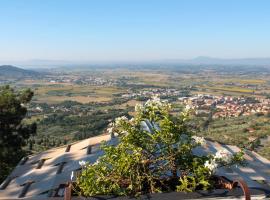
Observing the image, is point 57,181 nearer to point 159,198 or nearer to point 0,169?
point 159,198

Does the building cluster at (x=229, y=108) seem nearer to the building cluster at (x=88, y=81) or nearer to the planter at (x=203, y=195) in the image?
the planter at (x=203, y=195)

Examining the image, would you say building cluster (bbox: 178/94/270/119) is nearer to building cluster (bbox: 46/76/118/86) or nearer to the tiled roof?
the tiled roof

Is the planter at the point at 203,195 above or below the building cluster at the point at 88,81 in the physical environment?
above

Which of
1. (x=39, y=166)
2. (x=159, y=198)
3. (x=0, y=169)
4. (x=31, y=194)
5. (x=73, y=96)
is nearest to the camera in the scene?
(x=159, y=198)

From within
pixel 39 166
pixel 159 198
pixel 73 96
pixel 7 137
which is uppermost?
pixel 159 198

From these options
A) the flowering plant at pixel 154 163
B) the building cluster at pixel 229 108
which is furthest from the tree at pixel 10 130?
the building cluster at pixel 229 108

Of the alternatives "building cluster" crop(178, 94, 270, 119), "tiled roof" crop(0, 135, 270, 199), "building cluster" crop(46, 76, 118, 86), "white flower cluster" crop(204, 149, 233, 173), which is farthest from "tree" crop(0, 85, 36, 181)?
"building cluster" crop(46, 76, 118, 86)

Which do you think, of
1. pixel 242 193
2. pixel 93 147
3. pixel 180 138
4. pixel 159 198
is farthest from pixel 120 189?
pixel 93 147
